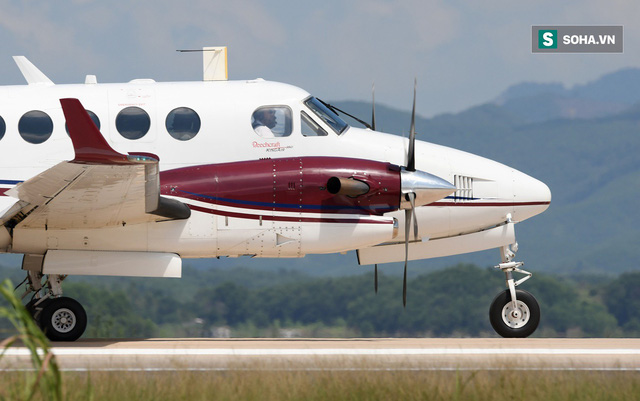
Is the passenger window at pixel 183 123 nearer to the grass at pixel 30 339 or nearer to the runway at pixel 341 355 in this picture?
the runway at pixel 341 355

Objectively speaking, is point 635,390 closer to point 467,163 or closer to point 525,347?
point 525,347

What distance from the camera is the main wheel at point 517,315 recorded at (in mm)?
16234

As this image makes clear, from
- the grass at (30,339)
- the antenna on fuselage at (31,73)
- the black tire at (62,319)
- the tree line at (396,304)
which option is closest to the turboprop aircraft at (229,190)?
the black tire at (62,319)

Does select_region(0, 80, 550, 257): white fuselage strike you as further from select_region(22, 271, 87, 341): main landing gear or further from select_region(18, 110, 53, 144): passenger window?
Answer: select_region(22, 271, 87, 341): main landing gear

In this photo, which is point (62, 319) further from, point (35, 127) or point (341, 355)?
point (341, 355)

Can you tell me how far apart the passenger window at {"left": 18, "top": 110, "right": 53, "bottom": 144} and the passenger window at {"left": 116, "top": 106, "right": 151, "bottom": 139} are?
1076mm

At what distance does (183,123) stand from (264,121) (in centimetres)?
124

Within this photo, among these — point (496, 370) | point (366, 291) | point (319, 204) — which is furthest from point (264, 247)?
point (366, 291)

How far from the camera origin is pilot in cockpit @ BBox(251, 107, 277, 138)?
16.0m

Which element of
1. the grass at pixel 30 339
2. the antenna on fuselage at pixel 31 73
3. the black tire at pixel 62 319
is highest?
the antenna on fuselage at pixel 31 73

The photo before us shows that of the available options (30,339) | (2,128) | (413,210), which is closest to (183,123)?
(2,128)

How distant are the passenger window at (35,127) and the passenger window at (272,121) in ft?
10.3

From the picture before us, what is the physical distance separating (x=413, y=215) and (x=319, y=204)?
1.41 m

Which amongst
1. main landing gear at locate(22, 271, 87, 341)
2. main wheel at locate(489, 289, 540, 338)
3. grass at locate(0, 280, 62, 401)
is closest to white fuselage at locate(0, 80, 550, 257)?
main landing gear at locate(22, 271, 87, 341)
